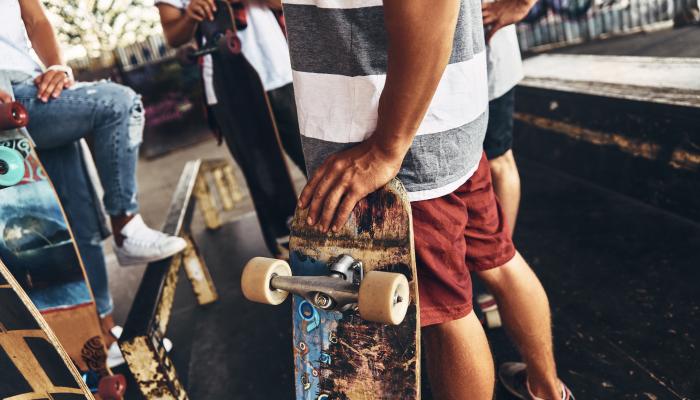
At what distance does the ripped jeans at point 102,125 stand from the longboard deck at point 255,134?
0.39 m

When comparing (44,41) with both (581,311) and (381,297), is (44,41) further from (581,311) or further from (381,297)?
(581,311)

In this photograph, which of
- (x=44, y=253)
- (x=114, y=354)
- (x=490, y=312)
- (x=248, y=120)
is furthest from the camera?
(x=248, y=120)

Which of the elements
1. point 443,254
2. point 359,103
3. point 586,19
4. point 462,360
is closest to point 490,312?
point 462,360

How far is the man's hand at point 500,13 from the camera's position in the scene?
1579 millimetres

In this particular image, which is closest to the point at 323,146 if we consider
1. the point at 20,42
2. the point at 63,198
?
the point at 20,42

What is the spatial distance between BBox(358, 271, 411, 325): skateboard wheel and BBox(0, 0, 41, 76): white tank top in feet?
4.73

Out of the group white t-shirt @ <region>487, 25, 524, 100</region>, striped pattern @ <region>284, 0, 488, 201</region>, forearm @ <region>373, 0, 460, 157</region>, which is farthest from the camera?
white t-shirt @ <region>487, 25, 524, 100</region>

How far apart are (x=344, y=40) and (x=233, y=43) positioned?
1.22 m

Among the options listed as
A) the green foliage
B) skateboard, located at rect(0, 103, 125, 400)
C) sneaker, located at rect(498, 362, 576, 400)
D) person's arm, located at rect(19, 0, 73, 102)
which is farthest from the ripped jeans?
the green foliage

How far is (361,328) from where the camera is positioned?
988mm

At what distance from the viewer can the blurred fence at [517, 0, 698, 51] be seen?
5.77 meters

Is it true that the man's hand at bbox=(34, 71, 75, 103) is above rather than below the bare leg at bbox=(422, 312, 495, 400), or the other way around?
above

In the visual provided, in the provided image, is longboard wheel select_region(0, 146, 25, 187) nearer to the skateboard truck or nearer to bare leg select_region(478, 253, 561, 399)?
the skateboard truck

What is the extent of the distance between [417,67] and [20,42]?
1466 mm
